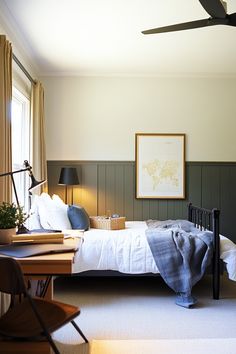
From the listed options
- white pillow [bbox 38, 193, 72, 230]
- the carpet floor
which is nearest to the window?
white pillow [bbox 38, 193, 72, 230]

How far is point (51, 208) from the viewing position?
344 cm

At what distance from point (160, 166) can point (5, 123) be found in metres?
2.61

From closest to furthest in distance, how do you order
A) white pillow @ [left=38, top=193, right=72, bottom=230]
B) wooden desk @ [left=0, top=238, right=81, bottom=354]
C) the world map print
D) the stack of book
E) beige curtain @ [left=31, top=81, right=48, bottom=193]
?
wooden desk @ [left=0, top=238, right=81, bottom=354], the stack of book, white pillow @ [left=38, top=193, right=72, bottom=230], beige curtain @ [left=31, top=81, right=48, bottom=193], the world map print

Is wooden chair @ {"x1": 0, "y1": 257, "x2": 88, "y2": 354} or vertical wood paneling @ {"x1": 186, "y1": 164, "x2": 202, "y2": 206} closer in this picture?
wooden chair @ {"x1": 0, "y1": 257, "x2": 88, "y2": 354}

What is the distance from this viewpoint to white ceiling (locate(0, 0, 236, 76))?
9.42 ft

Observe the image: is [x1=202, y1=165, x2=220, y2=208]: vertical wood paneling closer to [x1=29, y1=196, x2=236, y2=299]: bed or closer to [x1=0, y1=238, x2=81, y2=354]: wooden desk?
[x1=29, y1=196, x2=236, y2=299]: bed

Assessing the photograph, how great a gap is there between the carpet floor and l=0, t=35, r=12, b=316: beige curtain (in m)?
0.72

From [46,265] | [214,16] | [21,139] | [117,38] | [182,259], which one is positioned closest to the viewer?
[46,265]

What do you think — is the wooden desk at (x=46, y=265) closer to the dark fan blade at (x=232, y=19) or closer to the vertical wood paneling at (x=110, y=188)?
the dark fan blade at (x=232, y=19)

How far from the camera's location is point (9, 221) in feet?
6.73

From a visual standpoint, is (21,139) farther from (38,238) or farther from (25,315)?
(25,315)

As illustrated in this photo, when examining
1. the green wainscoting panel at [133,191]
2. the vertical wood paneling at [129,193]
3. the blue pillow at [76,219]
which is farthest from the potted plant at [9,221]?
the vertical wood paneling at [129,193]

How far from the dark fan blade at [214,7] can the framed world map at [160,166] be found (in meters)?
2.58

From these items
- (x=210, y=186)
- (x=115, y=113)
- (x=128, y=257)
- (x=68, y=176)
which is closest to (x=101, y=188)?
(x=68, y=176)
